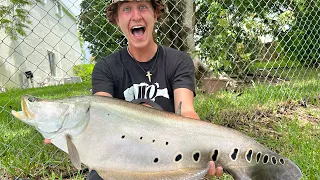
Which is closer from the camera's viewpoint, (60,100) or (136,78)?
(60,100)

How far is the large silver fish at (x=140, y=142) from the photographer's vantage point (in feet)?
4.40

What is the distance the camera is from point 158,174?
4.56 feet

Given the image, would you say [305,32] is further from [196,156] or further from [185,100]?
[196,156]

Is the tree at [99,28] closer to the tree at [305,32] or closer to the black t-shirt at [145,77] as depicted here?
the black t-shirt at [145,77]

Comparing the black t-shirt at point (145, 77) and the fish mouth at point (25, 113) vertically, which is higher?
the fish mouth at point (25, 113)

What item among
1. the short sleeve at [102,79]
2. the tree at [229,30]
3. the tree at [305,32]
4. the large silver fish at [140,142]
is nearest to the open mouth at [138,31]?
the short sleeve at [102,79]

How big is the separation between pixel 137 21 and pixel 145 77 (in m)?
0.36

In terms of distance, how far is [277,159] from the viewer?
4.81 feet

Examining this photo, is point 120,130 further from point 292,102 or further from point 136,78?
point 292,102

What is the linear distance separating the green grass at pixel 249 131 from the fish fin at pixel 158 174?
99 cm

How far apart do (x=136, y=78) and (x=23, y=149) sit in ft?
3.68

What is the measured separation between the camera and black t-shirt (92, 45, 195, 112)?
2074 millimetres

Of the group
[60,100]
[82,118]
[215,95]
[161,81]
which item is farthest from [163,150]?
[215,95]

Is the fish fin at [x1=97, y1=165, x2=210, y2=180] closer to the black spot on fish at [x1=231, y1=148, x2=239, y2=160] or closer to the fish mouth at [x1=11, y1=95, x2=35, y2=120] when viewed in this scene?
the black spot on fish at [x1=231, y1=148, x2=239, y2=160]
